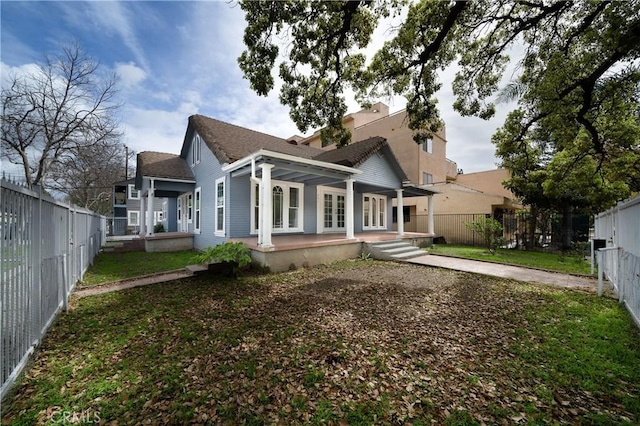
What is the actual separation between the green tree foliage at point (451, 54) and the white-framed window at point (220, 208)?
176 inches

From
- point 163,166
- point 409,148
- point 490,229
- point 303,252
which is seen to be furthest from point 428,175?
point 163,166

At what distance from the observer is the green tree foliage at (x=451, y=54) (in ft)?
21.0

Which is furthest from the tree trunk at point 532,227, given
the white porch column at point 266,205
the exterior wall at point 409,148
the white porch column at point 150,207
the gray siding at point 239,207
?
the white porch column at point 150,207

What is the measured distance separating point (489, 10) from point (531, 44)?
7.17 ft

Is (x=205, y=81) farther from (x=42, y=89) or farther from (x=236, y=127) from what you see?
(x=42, y=89)

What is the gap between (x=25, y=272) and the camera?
120 inches

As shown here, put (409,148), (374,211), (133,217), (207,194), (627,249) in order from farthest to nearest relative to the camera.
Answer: (133,217) < (409,148) < (374,211) < (207,194) < (627,249)

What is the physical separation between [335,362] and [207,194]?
11.0m

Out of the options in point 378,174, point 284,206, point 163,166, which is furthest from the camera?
point 163,166

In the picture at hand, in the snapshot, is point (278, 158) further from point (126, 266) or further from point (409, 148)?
point (409, 148)

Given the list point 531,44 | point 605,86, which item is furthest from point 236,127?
point 605,86

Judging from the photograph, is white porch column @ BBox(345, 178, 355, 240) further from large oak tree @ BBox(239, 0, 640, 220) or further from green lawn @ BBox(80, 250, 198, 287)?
green lawn @ BBox(80, 250, 198, 287)

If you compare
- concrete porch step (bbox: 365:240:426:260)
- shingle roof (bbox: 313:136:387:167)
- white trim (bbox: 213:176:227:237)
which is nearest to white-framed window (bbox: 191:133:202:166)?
white trim (bbox: 213:176:227:237)

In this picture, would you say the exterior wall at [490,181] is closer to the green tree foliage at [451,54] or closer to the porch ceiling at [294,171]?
the green tree foliage at [451,54]
